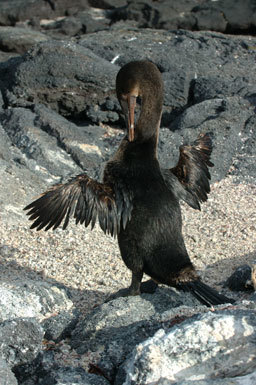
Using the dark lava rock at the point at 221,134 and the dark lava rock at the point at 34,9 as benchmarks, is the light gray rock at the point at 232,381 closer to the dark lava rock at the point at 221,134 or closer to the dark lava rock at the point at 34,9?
the dark lava rock at the point at 221,134

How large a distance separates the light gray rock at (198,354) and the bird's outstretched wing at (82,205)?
138cm

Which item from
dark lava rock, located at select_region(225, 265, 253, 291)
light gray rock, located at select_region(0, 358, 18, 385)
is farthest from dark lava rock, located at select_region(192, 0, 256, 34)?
light gray rock, located at select_region(0, 358, 18, 385)

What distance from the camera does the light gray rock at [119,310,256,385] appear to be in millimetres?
2846

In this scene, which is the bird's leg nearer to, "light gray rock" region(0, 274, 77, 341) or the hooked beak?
"light gray rock" region(0, 274, 77, 341)

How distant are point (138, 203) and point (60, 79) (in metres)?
4.03

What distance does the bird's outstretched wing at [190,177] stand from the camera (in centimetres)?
476

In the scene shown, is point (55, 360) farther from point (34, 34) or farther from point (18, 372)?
point (34, 34)

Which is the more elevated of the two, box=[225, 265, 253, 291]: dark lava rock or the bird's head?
the bird's head

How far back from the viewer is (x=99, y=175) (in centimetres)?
671

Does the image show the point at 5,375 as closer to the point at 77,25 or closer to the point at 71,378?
the point at 71,378

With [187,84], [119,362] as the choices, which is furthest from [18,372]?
[187,84]

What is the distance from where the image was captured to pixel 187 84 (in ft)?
28.3

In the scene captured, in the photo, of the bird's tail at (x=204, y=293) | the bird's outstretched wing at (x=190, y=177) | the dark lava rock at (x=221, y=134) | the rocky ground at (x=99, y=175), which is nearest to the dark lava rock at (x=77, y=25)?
the rocky ground at (x=99, y=175)

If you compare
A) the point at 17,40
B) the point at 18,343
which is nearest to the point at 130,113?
the point at 18,343
